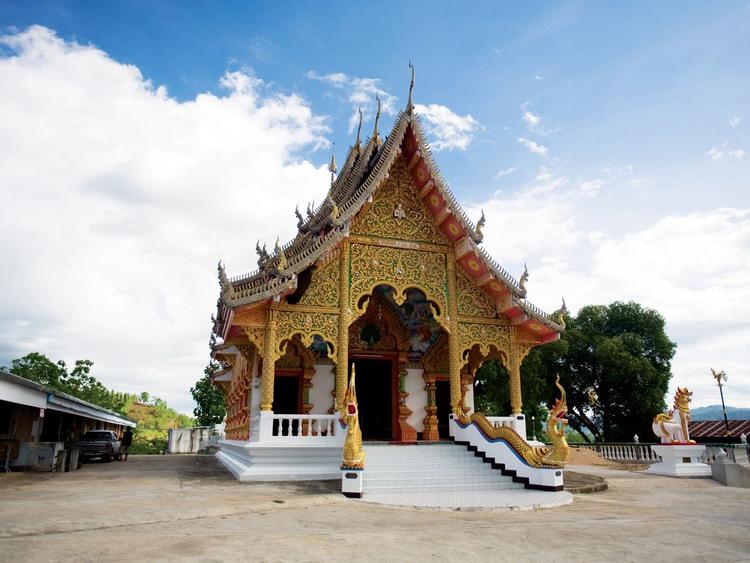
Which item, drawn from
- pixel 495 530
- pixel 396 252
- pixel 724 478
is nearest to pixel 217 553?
pixel 495 530

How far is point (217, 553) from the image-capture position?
441 cm

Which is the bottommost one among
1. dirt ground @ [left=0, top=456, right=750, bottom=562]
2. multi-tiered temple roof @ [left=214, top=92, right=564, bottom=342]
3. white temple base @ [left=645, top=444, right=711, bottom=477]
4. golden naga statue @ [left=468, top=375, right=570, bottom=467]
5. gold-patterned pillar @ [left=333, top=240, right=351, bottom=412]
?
dirt ground @ [left=0, top=456, right=750, bottom=562]

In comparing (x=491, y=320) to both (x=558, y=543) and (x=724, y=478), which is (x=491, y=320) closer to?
(x=724, y=478)

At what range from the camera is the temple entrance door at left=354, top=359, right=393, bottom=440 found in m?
13.8

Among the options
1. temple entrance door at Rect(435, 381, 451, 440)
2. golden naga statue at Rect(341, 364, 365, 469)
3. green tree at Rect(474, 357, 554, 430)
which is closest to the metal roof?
golden naga statue at Rect(341, 364, 365, 469)

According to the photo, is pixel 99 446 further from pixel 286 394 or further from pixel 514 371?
pixel 514 371

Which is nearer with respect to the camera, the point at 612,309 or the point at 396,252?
the point at 396,252

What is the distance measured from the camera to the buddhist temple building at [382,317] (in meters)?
11.0

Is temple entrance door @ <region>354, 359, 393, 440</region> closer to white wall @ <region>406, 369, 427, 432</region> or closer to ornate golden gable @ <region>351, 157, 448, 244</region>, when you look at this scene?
white wall @ <region>406, 369, 427, 432</region>

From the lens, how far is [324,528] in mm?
5754

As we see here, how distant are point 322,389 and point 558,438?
19.2ft

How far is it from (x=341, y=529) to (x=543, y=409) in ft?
96.4

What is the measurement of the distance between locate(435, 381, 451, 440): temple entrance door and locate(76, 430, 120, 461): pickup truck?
11559 mm

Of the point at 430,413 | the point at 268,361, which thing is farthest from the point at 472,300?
the point at 268,361
